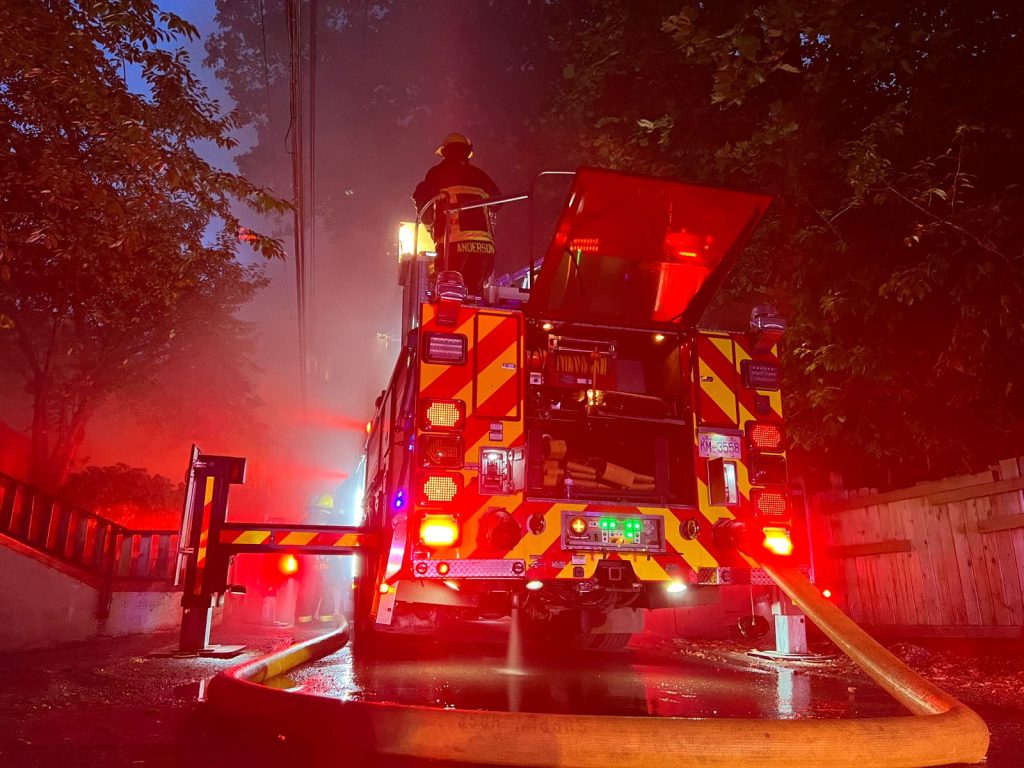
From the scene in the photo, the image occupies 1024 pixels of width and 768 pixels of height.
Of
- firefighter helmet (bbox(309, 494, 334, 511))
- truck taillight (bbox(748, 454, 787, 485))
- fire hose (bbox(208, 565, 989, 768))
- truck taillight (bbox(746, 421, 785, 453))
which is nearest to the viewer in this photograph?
fire hose (bbox(208, 565, 989, 768))

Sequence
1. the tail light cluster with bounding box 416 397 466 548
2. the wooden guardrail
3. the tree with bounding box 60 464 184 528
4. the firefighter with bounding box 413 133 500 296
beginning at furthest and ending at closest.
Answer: the tree with bounding box 60 464 184 528, the wooden guardrail, the firefighter with bounding box 413 133 500 296, the tail light cluster with bounding box 416 397 466 548

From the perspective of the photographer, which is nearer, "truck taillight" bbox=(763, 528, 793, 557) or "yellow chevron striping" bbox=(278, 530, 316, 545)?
"truck taillight" bbox=(763, 528, 793, 557)

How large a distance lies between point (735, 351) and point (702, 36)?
2.82 meters

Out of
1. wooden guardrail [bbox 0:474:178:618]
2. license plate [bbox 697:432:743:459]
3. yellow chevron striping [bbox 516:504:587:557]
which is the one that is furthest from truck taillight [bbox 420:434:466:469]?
wooden guardrail [bbox 0:474:178:618]

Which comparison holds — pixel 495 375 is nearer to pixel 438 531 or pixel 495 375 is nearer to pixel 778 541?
pixel 438 531

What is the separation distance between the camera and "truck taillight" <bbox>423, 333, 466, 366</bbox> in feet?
15.9

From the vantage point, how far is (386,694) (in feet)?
14.2

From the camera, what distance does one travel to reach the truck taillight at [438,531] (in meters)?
4.43

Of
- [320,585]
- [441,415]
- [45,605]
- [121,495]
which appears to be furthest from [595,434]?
[121,495]

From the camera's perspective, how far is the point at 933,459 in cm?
775

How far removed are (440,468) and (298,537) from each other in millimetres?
2130

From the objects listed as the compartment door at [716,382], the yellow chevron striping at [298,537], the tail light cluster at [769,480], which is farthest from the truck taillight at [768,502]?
the yellow chevron striping at [298,537]

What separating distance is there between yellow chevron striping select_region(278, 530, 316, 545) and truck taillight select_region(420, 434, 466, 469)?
2.01m

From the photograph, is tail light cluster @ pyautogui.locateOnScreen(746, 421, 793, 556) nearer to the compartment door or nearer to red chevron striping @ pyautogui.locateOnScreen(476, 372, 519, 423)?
the compartment door
